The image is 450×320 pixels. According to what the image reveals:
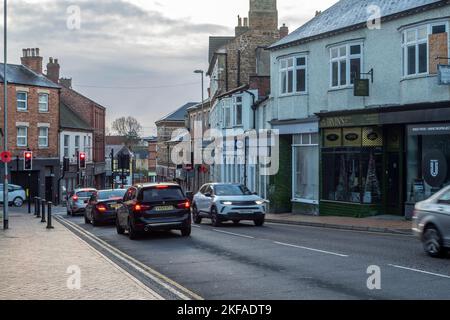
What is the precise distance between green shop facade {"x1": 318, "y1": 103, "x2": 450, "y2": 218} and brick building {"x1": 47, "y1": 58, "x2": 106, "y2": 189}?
41764 millimetres

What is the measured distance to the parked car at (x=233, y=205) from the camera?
77.4 feet

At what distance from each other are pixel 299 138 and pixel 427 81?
898 centimetres

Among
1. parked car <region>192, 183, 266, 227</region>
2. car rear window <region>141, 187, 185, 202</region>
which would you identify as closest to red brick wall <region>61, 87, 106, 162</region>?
parked car <region>192, 183, 266, 227</region>

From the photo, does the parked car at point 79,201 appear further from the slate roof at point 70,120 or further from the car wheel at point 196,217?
the slate roof at point 70,120

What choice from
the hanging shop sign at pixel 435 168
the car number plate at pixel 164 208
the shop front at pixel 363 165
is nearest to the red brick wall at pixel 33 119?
the shop front at pixel 363 165

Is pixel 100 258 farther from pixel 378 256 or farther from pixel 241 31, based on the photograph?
pixel 241 31

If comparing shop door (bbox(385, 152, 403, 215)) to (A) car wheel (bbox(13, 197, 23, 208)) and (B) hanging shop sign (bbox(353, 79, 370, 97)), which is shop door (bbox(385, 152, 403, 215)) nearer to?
(B) hanging shop sign (bbox(353, 79, 370, 97))

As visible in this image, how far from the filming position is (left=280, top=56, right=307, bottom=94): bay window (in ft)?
98.2

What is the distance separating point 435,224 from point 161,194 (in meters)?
8.50

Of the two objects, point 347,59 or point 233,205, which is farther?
point 347,59

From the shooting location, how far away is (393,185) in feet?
84.2

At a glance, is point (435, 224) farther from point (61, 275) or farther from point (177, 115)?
point (177, 115)

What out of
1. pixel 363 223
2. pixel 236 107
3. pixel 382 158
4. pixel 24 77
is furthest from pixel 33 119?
pixel 363 223

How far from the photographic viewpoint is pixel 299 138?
30.8 m
